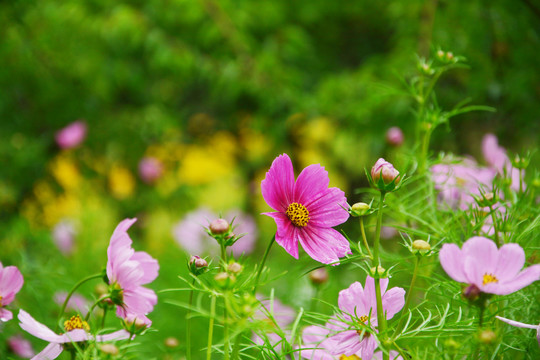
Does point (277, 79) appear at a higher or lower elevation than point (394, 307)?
higher

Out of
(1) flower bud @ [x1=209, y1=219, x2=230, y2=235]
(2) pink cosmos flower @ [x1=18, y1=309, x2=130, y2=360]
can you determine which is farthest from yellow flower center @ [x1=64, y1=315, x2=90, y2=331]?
(1) flower bud @ [x1=209, y1=219, x2=230, y2=235]

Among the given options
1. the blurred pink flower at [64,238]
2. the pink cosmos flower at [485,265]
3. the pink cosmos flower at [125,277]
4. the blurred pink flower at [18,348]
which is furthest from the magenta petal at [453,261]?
the blurred pink flower at [64,238]

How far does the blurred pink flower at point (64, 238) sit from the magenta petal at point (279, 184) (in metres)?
1.48

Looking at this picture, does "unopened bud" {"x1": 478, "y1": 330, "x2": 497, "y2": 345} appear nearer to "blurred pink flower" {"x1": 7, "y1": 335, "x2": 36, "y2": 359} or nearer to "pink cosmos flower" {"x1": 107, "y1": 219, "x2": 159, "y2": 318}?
"pink cosmos flower" {"x1": 107, "y1": 219, "x2": 159, "y2": 318}

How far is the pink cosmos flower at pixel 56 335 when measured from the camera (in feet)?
1.42

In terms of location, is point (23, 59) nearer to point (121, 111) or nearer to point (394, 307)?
point (121, 111)

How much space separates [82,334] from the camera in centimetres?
44

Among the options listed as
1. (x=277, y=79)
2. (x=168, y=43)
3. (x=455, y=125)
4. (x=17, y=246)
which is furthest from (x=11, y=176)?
(x=455, y=125)

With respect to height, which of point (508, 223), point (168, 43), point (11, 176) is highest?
point (168, 43)

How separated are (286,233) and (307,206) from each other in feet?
0.14

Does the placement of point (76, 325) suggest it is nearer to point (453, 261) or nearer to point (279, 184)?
point (279, 184)

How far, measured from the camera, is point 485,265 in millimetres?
396

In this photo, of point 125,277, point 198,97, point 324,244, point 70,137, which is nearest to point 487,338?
point 324,244

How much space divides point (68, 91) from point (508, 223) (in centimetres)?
179
